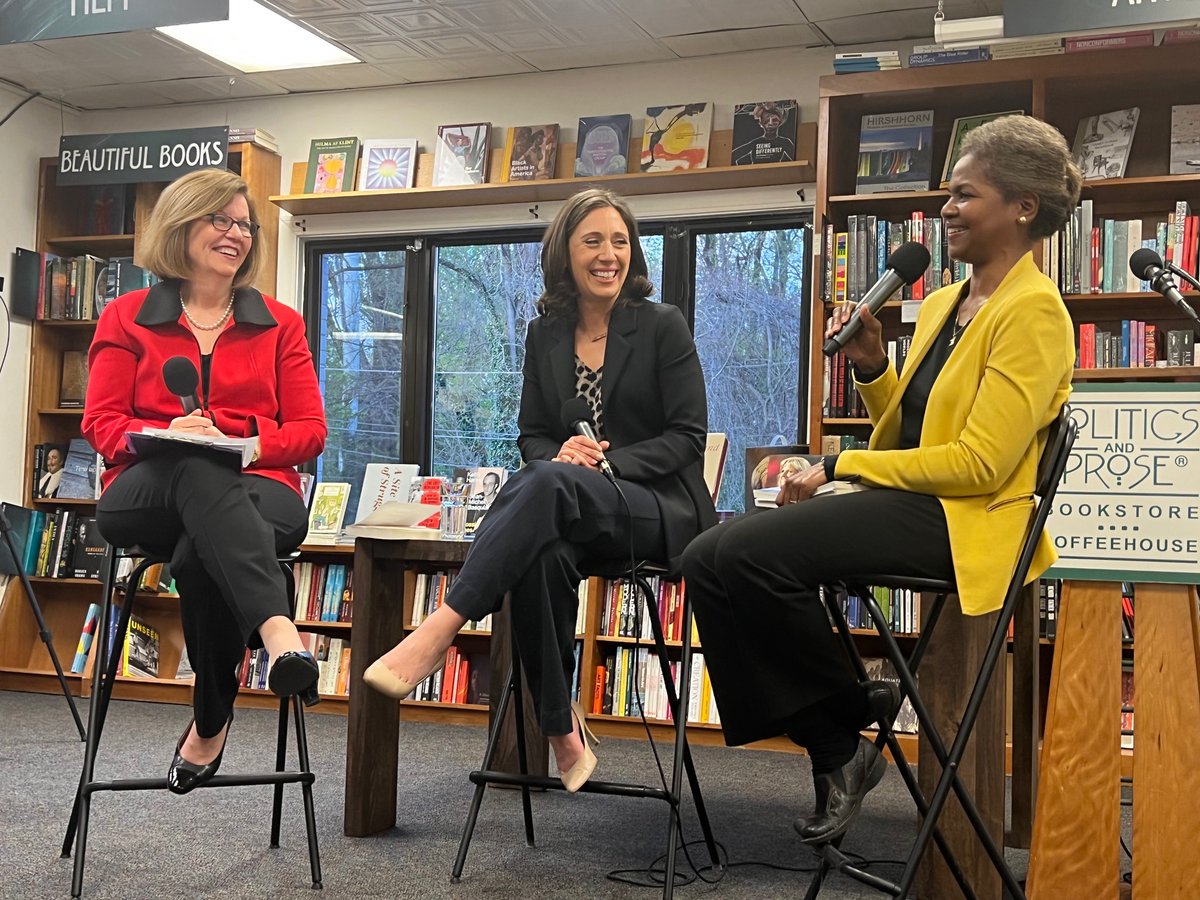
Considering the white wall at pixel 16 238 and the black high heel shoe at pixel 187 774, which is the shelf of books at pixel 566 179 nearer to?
the white wall at pixel 16 238

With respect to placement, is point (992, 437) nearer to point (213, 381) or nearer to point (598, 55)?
point (213, 381)

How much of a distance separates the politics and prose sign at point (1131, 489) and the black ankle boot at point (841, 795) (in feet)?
1.65

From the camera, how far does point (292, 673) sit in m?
2.04

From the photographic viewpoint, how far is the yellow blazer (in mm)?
1876

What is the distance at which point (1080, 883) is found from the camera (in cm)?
207

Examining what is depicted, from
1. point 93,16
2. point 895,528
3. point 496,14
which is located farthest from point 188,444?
point 496,14

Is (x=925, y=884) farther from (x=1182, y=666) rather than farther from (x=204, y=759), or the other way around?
(x=204, y=759)

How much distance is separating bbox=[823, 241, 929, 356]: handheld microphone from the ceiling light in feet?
11.3

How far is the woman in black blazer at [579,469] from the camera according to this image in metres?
2.18

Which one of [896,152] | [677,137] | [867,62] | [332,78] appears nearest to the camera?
[867,62]

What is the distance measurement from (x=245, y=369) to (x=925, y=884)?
67.4 inches

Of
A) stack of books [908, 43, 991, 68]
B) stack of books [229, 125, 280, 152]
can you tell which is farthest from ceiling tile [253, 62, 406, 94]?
stack of books [908, 43, 991, 68]

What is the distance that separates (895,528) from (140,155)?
4.54 meters

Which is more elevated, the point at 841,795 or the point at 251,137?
the point at 251,137
